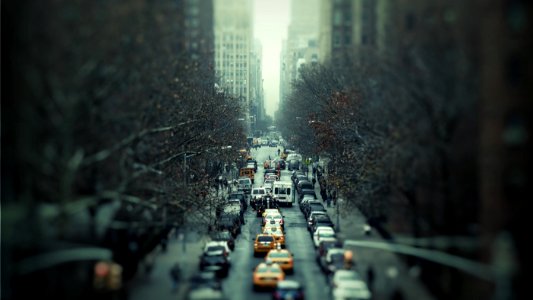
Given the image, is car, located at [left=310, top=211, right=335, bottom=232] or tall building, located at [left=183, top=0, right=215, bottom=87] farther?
car, located at [left=310, top=211, right=335, bottom=232]

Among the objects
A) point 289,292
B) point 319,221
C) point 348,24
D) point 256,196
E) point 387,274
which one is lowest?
point 289,292

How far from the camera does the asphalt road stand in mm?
36688

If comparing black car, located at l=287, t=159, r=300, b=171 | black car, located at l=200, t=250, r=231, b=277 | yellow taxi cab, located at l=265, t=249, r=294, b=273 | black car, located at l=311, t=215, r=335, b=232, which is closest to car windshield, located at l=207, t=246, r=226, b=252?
black car, located at l=200, t=250, r=231, b=277

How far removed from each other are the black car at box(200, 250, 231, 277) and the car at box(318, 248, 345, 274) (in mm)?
4774

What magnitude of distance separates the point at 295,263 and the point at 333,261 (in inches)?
252

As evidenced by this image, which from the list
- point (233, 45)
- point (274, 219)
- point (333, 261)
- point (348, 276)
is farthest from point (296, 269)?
point (233, 45)

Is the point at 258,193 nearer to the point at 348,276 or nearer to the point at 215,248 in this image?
the point at 215,248

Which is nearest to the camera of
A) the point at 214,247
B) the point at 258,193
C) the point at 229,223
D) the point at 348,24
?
the point at 214,247

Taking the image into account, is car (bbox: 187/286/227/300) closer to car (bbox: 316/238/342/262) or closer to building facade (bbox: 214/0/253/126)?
car (bbox: 316/238/342/262)

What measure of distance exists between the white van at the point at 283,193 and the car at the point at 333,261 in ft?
121

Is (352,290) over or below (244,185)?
below

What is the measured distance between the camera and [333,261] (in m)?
40.5

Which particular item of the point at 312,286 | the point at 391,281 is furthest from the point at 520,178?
the point at 312,286

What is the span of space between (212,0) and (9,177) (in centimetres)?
2704
